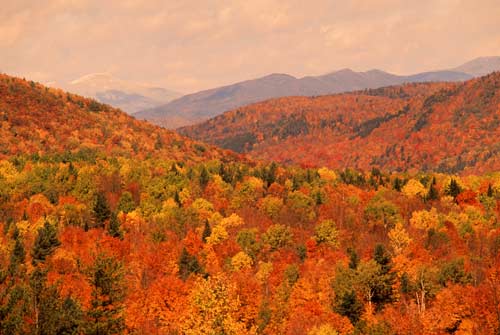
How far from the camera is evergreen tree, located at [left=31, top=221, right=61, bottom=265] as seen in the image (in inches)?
3979

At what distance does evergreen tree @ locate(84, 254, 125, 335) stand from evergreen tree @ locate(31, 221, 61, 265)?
2270 inches

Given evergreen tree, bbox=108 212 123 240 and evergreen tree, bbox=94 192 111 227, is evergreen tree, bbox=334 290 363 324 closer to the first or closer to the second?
evergreen tree, bbox=108 212 123 240

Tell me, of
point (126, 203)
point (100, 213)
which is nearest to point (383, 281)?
point (100, 213)

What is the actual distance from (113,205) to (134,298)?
239ft

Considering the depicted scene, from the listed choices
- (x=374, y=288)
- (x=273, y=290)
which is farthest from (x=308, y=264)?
(x=374, y=288)

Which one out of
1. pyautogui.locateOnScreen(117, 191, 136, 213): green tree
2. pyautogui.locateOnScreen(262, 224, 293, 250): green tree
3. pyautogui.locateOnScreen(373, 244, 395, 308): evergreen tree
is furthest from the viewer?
pyautogui.locateOnScreen(117, 191, 136, 213): green tree

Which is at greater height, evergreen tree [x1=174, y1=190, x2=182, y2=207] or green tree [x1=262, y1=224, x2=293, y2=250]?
evergreen tree [x1=174, y1=190, x2=182, y2=207]

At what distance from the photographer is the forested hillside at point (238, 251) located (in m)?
57.0

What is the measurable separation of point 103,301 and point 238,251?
256ft

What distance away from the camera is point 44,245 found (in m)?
103

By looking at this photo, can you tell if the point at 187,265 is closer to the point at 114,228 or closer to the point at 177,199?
the point at 114,228

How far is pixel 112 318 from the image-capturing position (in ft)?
151

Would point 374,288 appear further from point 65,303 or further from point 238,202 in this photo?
point 238,202

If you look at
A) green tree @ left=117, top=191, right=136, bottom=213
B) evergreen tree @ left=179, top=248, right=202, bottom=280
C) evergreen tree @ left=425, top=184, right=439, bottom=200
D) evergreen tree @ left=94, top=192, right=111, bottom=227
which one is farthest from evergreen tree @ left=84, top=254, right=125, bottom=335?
evergreen tree @ left=425, top=184, right=439, bottom=200
